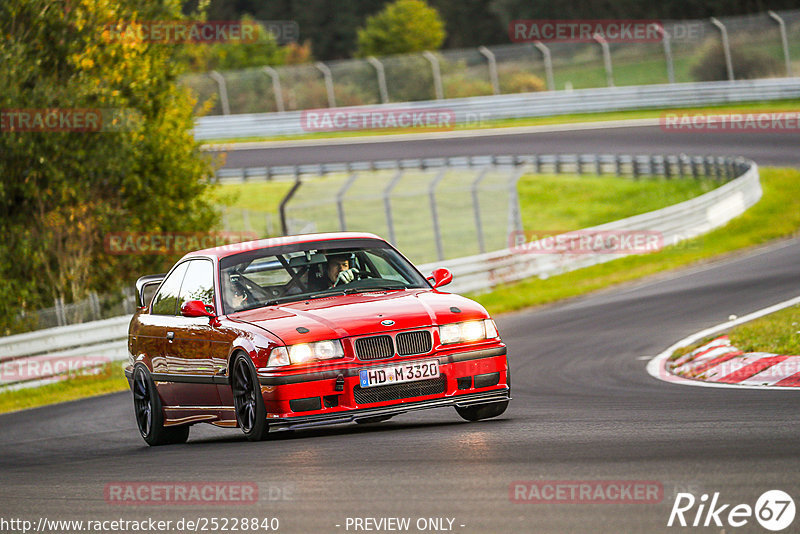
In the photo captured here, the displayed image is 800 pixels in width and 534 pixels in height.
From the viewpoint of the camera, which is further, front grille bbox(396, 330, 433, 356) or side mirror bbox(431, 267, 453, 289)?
side mirror bbox(431, 267, 453, 289)

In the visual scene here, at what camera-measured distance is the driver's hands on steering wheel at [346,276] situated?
9.46 m

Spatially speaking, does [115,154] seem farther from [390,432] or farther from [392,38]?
[392,38]

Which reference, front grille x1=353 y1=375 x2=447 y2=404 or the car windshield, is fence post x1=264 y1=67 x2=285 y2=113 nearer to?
the car windshield

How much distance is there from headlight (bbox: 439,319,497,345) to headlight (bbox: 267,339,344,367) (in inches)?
29.2

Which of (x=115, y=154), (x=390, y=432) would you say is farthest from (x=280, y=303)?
(x=115, y=154)

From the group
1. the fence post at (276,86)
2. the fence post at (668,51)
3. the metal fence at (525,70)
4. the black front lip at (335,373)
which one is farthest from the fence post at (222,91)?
the black front lip at (335,373)

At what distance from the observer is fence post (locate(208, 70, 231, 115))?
160 feet

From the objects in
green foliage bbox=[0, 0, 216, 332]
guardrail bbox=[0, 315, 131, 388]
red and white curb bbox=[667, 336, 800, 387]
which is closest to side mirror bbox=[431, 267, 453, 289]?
red and white curb bbox=[667, 336, 800, 387]

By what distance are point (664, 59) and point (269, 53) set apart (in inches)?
1184

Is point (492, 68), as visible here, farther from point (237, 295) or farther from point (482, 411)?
point (482, 411)

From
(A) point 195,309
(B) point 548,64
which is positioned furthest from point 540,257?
(B) point 548,64

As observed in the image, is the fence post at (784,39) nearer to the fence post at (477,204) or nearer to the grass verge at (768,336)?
the fence post at (477,204)

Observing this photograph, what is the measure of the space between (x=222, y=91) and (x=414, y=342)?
43.0 metres

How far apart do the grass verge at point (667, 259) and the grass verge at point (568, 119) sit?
43.5 ft
